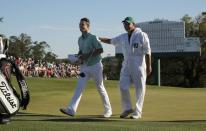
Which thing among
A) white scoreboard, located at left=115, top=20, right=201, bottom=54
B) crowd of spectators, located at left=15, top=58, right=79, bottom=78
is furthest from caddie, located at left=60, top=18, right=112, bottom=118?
white scoreboard, located at left=115, top=20, right=201, bottom=54

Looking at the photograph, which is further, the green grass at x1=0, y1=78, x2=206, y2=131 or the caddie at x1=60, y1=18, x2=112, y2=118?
the caddie at x1=60, y1=18, x2=112, y2=118

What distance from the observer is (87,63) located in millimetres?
10672

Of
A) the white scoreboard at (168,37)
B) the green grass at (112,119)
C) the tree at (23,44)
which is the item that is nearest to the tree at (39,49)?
the tree at (23,44)

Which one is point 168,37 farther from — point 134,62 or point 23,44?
point 23,44

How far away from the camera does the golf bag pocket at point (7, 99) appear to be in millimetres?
7613

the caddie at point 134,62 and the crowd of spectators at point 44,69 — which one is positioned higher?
the caddie at point 134,62

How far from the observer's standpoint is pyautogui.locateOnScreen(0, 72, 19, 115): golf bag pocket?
761cm

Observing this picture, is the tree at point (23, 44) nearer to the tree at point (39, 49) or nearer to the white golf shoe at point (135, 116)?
the tree at point (39, 49)

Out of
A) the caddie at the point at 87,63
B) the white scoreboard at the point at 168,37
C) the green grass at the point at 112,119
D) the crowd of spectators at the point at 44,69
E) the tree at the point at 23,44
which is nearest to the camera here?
the green grass at the point at 112,119

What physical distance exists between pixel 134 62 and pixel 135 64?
0.04 m

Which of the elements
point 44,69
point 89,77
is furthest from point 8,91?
point 44,69

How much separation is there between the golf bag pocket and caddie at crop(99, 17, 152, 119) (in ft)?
9.74

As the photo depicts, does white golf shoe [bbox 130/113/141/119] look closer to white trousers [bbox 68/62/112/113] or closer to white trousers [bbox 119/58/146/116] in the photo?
white trousers [bbox 119/58/146/116]

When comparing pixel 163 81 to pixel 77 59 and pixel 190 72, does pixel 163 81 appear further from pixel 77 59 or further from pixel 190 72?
pixel 77 59
